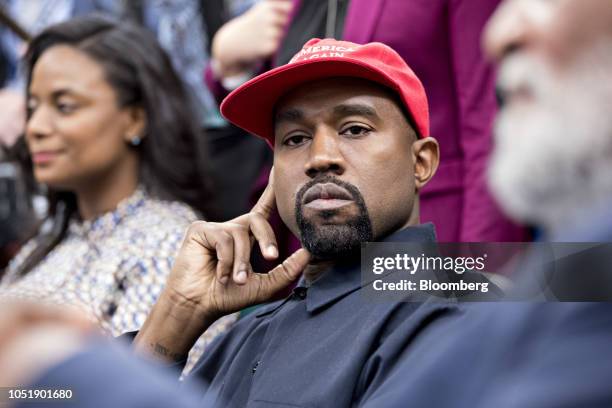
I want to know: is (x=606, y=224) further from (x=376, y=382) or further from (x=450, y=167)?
(x=450, y=167)

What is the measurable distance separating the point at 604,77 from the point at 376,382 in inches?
31.3

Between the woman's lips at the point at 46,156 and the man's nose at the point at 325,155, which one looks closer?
the man's nose at the point at 325,155

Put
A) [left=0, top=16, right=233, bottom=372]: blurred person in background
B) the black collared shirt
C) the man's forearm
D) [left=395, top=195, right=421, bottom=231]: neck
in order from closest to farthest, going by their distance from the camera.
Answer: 1. the black collared shirt
2. [left=395, top=195, right=421, bottom=231]: neck
3. the man's forearm
4. [left=0, top=16, right=233, bottom=372]: blurred person in background

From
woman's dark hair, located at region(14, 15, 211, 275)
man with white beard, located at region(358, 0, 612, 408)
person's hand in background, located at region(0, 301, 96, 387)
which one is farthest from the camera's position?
woman's dark hair, located at region(14, 15, 211, 275)

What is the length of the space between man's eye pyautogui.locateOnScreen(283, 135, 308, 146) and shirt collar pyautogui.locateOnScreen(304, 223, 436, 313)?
Answer: 30 centimetres

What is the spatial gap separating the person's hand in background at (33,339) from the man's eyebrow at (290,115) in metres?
1.24

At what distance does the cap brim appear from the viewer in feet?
6.56

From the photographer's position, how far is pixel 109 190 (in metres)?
3.46

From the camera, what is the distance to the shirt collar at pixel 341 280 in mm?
1930

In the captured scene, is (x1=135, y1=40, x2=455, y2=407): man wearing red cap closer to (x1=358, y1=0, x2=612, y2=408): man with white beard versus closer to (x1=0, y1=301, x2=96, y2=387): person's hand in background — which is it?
(x1=358, y1=0, x2=612, y2=408): man with white beard

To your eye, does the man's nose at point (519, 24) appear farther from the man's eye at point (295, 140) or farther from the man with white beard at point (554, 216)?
A: the man's eye at point (295, 140)

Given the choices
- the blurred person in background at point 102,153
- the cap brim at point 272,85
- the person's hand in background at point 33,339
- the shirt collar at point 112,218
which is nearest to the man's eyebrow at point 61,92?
the blurred person in background at point 102,153

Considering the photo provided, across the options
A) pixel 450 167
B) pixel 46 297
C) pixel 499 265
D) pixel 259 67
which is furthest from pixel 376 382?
pixel 259 67

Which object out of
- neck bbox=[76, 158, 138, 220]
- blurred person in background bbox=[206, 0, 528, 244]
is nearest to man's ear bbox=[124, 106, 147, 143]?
neck bbox=[76, 158, 138, 220]
